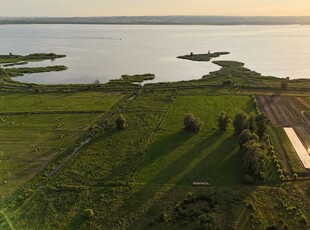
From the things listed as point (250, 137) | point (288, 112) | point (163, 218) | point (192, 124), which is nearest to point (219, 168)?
point (250, 137)

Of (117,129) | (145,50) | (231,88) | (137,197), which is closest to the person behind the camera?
(137,197)

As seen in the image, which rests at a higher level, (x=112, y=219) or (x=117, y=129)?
(x=117, y=129)

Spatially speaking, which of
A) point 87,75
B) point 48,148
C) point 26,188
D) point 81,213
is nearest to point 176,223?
point 81,213

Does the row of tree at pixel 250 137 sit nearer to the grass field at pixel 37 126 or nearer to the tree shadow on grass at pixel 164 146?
the tree shadow on grass at pixel 164 146

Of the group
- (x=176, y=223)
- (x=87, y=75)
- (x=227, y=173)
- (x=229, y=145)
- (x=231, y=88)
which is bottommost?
(x=176, y=223)

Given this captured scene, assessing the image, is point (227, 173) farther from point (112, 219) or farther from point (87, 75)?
point (87, 75)

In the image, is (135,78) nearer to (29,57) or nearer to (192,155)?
(192,155)

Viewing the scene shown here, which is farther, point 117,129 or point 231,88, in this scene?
point 231,88

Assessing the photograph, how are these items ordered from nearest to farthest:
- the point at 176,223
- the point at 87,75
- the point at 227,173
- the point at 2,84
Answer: the point at 176,223 < the point at 227,173 < the point at 2,84 < the point at 87,75
